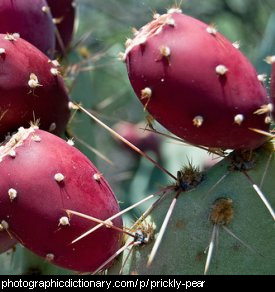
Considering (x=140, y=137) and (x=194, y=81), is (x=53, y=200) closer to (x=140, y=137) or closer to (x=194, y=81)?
(x=194, y=81)

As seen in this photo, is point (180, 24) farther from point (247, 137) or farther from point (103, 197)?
point (103, 197)

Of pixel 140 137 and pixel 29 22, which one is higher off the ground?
pixel 29 22

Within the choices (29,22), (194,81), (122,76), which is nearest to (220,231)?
(194,81)

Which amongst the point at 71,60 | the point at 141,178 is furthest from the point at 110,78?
the point at 71,60

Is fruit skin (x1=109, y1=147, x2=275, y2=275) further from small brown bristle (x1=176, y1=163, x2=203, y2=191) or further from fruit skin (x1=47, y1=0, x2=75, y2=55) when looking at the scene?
fruit skin (x1=47, y1=0, x2=75, y2=55)

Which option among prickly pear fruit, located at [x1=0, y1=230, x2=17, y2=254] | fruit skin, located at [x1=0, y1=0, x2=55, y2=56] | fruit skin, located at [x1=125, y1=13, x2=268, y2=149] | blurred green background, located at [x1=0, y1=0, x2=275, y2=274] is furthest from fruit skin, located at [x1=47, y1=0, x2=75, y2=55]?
fruit skin, located at [x1=125, y1=13, x2=268, y2=149]

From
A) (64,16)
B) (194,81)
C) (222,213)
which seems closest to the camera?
(194,81)
